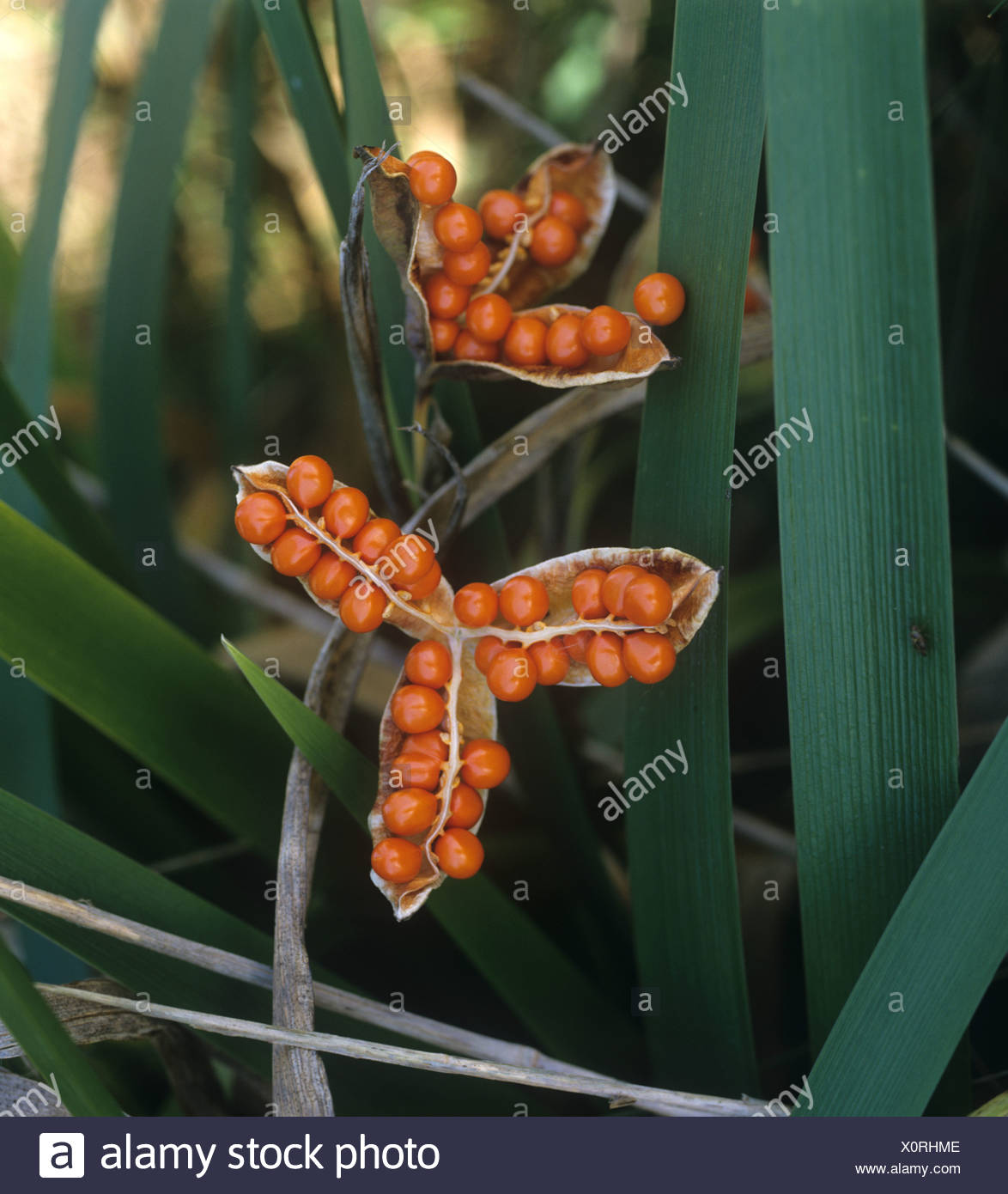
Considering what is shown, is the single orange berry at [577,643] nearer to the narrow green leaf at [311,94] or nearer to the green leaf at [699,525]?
the green leaf at [699,525]

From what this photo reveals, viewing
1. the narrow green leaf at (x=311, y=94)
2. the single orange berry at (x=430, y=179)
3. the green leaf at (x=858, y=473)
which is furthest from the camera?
the narrow green leaf at (x=311, y=94)

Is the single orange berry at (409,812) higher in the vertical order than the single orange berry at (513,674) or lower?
lower

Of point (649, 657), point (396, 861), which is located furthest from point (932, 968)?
point (396, 861)

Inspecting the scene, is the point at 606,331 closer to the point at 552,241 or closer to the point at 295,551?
the point at 552,241

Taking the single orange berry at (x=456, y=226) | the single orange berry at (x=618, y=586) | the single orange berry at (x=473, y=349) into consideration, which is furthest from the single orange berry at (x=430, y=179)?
the single orange berry at (x=618, y=586)

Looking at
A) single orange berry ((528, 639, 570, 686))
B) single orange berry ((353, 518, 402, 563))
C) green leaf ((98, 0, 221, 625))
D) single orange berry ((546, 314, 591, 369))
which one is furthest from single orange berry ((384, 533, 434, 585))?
green leaf ((98, 0, 221, 625))

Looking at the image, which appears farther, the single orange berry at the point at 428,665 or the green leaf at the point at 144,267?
the green leaf at the point at 144,267
